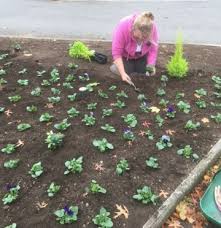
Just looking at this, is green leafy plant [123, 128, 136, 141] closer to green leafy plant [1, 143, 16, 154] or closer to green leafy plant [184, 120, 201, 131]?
green leafy plant [184, 120, 201, 131]

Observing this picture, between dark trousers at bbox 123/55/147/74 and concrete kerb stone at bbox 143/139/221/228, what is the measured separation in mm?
1797

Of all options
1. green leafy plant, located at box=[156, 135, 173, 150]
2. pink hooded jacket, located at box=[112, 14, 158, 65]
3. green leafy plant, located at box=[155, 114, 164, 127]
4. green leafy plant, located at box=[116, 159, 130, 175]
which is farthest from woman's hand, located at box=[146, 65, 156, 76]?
green leafy plant, located at box=[116, 159, 130, 175]

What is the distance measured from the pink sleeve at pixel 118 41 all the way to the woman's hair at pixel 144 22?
36cm

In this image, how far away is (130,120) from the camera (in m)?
4.56

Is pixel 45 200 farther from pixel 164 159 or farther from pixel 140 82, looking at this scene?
pixel 140 82

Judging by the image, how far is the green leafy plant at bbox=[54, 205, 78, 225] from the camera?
3.34 m

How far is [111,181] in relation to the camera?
374cm

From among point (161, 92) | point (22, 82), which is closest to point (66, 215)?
point (161, 92)

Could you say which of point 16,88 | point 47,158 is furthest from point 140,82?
point 47,158

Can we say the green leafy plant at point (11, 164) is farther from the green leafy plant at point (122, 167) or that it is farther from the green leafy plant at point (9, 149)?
the green leafy plant at point (122, 167)

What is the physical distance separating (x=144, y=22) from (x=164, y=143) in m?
1.38

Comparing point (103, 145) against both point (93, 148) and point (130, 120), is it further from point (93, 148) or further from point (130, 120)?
point (130, 120)

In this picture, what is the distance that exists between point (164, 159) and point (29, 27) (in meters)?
5.92

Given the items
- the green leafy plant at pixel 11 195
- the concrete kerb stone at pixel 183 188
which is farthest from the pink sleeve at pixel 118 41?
the green leafy plant at pixel 11 195
